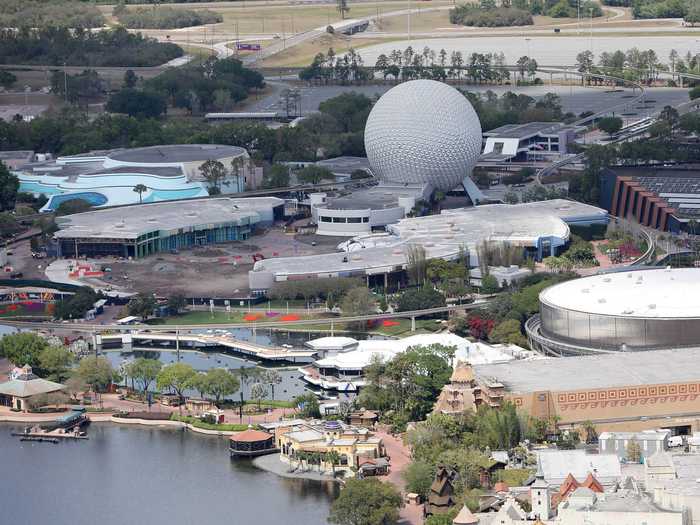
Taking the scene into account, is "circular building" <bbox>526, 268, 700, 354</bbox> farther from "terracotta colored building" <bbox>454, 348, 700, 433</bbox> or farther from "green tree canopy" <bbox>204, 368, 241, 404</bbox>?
"green tree canopy" <bbox>204, 368, 241, 404</bbox>

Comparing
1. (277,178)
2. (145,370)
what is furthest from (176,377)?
(277,178)

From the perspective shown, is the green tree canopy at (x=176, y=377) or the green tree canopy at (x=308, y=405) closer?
the green tree canopy at (x=308, y=405)

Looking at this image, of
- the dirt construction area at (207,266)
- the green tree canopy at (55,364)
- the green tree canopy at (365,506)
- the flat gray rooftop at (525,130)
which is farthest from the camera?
the flat gray rooftop at (525,130)

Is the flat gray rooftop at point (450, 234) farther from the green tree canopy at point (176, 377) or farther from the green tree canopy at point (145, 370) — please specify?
the green tree canopy at point (176, 377)

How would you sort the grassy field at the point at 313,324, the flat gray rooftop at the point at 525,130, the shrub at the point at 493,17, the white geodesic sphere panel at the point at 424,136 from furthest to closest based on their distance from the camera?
1. the shrub at the point at 493,17
2. the flat gray rooftop at the point at 525,130
3. the white geodesic sphere panel at the point at 424,136
4. the grassy field at the point at 313,324

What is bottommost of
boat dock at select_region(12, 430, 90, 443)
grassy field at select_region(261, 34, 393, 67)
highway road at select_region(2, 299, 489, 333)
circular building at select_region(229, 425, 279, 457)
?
boat dock at select_region(12, 430, 90, 443)

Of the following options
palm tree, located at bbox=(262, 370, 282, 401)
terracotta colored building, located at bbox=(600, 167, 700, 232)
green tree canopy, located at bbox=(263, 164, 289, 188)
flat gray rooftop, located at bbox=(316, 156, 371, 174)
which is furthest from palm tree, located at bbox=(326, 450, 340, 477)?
flat gray rooftop, located at bbox=(316, 156, 371, 174)

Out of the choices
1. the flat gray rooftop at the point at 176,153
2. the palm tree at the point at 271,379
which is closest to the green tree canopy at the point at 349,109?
the flat gray rooftop at the point at 176,153
